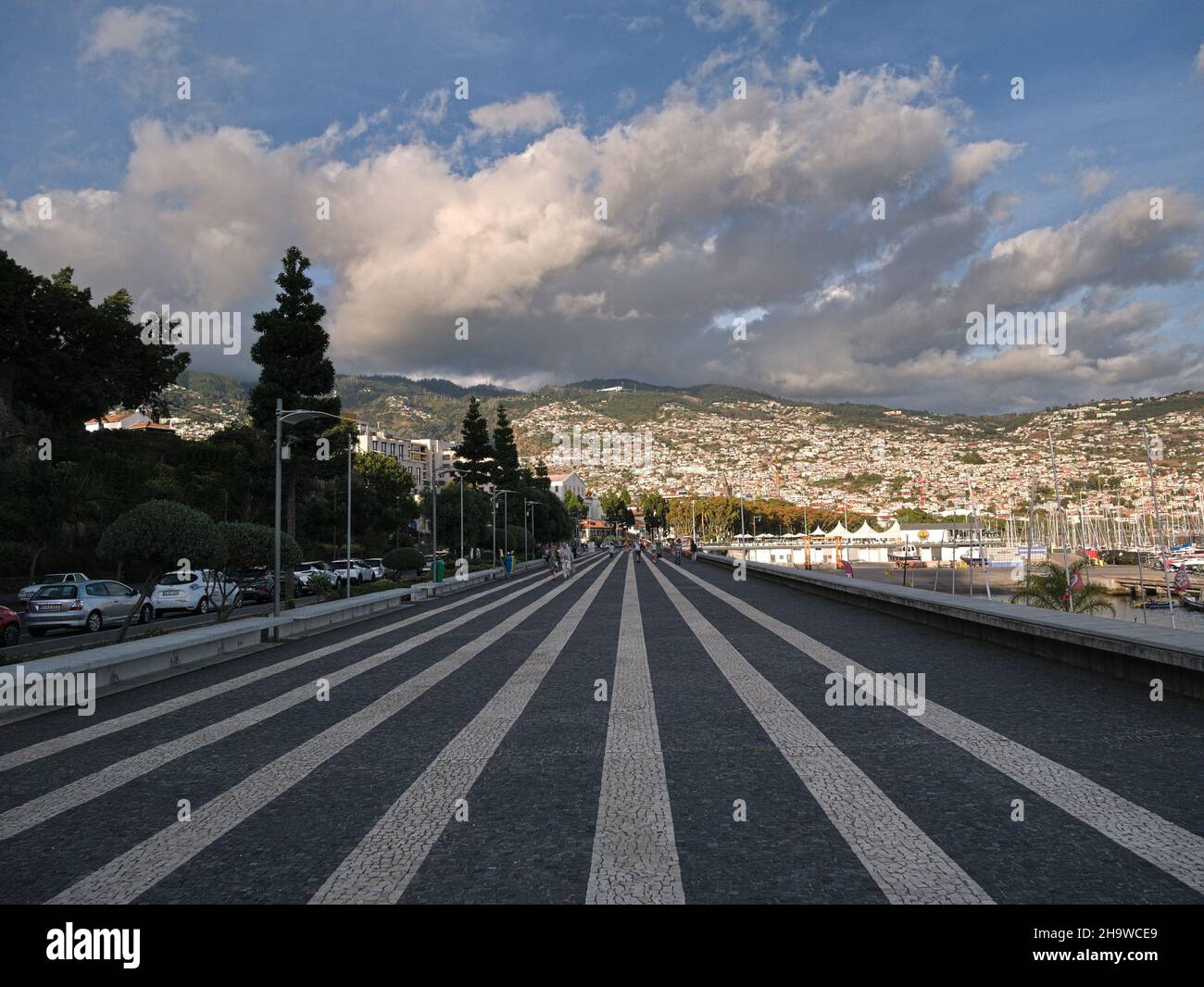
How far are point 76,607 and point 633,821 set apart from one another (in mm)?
20462

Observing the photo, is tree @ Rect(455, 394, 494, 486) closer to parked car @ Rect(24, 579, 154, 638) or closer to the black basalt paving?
parked car @ Rect(24, 579, 154, 638)

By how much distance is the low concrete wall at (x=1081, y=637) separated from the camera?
800cm

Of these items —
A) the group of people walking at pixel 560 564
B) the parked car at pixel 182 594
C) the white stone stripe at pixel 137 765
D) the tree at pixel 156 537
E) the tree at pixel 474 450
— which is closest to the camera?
the white stone stripe at pixel 137 765

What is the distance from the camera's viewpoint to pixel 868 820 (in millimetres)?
4715

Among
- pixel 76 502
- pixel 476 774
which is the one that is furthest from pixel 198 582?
pixel 476 774

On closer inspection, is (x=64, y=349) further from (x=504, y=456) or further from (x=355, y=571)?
(x=504, y=456)

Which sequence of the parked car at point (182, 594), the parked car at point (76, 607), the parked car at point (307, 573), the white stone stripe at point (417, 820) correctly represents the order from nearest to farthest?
1. the white stone stripe at point (417, 820)
2. the parked car at point (76, 607)
3. the parked car at point (182, 594)
4. the parked car at point (307, 573)

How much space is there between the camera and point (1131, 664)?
8797mm

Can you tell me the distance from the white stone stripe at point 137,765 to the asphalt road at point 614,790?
36 mm

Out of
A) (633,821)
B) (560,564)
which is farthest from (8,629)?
(560,564)

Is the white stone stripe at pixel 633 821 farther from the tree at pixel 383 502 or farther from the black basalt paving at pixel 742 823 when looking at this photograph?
the tree at pixel 383 502

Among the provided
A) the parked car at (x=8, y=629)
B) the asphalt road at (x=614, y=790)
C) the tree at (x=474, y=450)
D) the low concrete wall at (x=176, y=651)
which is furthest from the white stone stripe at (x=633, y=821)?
the tree at (x=474, y=450)

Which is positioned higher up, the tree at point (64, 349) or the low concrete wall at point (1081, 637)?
the tree at point (64, 349)
